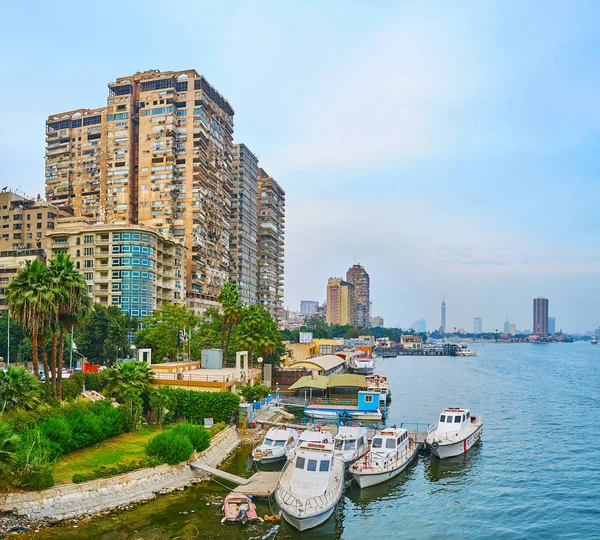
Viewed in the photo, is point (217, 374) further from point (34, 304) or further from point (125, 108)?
point (125, 108)

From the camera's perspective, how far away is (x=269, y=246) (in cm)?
17275

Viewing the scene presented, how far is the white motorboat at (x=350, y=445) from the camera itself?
40188 mm

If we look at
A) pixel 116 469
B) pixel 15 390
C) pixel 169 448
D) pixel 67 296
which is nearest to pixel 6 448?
pixel 116 469

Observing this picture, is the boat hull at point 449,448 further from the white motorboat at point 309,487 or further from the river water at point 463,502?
the white motorboat at point 309,487

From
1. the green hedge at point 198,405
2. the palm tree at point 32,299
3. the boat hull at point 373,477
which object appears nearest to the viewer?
the palm tree at point 32,299

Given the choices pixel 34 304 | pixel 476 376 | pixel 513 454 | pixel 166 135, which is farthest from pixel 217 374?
pixel 476 376

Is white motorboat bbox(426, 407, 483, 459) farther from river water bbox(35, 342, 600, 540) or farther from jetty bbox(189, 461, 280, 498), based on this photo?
jetty bbox(189, 461, 280, 498)

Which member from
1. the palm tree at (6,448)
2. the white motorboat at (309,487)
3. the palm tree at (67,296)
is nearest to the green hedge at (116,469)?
the palm tree at (6,448)

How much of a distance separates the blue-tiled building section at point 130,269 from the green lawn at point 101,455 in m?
59.3

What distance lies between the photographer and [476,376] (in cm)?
12850

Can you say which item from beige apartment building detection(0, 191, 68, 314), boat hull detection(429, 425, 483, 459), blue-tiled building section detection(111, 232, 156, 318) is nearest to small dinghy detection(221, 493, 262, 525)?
boat hull detection(429, 425, 483, 459)

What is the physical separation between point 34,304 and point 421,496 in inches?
1131

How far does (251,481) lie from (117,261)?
231ft

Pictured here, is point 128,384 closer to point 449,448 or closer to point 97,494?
point 97,494
